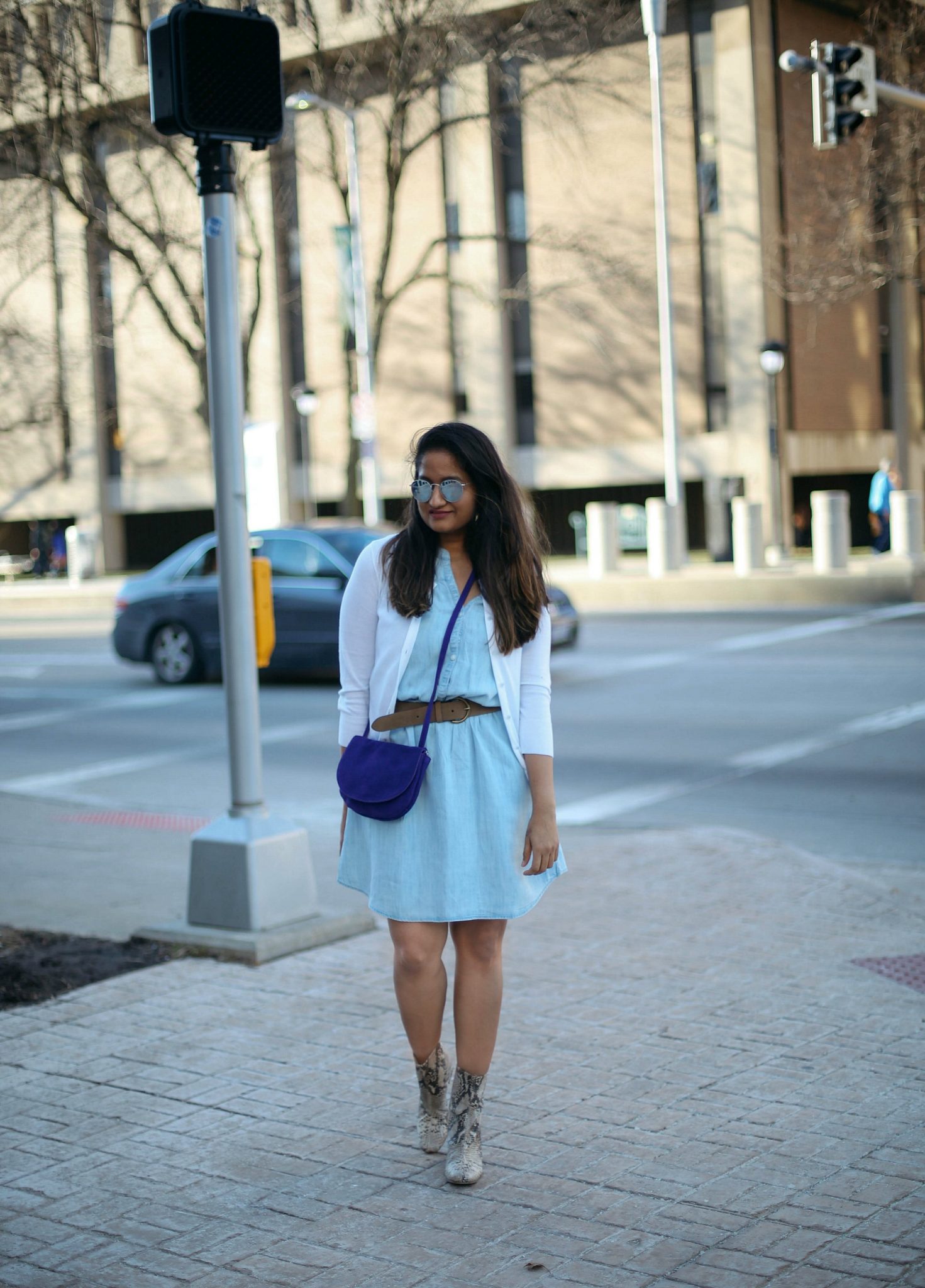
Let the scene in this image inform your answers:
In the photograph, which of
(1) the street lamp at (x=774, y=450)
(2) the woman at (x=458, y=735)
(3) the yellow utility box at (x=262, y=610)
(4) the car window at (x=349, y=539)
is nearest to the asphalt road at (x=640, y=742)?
(4) the car window at (x=349, y=539)

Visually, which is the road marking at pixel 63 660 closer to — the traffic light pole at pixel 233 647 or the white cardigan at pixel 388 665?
the traffic light pole at pixel 233 647

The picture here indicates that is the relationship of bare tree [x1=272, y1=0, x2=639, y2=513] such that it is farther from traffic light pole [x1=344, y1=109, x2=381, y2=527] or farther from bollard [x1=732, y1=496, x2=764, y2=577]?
bollard [x1=732, y1=496, x2=764, y2=577]

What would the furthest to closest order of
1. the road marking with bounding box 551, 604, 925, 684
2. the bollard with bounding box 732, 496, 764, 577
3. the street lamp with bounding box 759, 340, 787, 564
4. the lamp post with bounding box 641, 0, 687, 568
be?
the street lamp with bounding box 759, 340, 787, 564 → the bollard with bounding box 732, 496, 764, 577 → the lamp post with bounding box 641, 0, 687, 568 → the road marking with bounding box 551, 604, 925, 684

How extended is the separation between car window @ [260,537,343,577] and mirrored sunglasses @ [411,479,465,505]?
37.6 ft

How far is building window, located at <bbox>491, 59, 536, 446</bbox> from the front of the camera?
118 ft

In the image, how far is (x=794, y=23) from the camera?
33.5 meters

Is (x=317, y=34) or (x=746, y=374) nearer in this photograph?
(x=317, y=34)

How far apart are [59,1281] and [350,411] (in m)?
25.9

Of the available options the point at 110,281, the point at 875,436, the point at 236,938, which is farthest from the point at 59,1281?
the point at 110,281

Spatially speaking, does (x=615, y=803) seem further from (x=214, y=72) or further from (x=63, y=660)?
(x=63, y=660)

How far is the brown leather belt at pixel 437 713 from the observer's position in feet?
12.5

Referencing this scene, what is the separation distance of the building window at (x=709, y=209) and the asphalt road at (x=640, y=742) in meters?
16.1

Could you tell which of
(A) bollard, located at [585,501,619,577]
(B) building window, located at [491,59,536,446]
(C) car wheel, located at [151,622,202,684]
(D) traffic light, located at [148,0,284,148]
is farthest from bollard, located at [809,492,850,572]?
(D) traffic light, located at [148,0,284,148]

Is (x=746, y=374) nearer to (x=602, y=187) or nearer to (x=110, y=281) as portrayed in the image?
(x=602, y=187)
